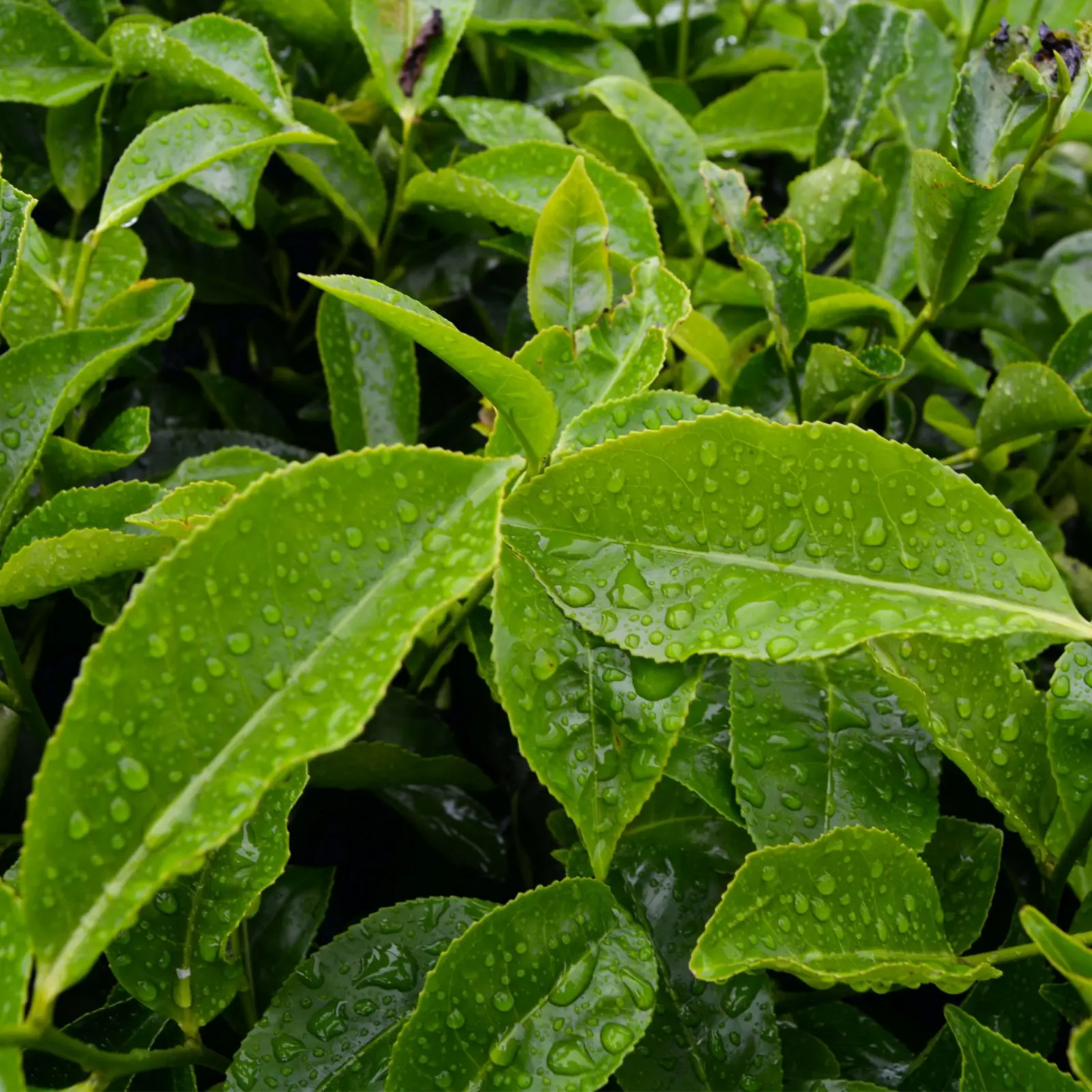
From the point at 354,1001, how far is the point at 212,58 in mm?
795

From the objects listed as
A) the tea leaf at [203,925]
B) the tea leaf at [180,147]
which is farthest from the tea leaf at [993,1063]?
the tea leaf at [180,147]

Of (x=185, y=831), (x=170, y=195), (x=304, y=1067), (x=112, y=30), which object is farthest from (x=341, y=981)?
(x=112, y=30)

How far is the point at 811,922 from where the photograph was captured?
55 cm

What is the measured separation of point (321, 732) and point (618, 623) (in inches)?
7.6

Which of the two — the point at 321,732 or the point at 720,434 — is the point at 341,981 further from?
the point at 720,434

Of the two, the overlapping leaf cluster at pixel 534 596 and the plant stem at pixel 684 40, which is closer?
the overlapping leaf cluster at pixel 534 596

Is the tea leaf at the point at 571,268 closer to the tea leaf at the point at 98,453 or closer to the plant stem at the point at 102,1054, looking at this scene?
the tea leaf at the point at 98,453

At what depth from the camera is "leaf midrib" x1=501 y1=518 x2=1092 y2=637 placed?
21.8 inches

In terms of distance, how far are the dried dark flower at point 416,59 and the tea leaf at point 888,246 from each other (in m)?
0.46

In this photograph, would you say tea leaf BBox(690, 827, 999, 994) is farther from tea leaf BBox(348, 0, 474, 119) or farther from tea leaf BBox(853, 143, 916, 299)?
tea leaf BBox(348, 0, 474, 119)

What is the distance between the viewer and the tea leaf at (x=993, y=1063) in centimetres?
56

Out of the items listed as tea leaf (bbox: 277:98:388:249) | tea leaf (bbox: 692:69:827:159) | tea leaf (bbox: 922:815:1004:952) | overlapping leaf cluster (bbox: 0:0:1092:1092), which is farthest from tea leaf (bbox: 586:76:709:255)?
tea leaf (bbox: 922:815:1004:952)

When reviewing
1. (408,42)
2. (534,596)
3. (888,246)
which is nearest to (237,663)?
(534,596)

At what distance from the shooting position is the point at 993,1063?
1.92 ft
